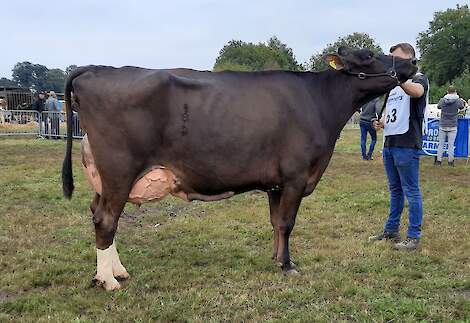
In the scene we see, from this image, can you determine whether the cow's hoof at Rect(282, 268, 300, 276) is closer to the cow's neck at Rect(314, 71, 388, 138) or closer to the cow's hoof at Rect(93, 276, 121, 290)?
the cow's neck at Rect(314, 71, 388, 138)

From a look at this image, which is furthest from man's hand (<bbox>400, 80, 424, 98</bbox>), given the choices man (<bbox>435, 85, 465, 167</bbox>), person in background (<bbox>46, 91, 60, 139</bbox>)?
person in background (<bbox>46, 91, 60, 139</bbox>)

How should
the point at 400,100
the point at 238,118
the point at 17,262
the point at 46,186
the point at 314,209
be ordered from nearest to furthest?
1. the point at 238,118
2. the point at 17,262
3. the point at 400,100
4. the point at 314,209
5. the point at 46,186

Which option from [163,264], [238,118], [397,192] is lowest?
[163,264]

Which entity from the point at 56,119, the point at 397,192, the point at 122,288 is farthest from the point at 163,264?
the point at 56,119

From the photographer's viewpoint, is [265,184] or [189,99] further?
[265,184]

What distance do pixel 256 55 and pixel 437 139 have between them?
256 feet

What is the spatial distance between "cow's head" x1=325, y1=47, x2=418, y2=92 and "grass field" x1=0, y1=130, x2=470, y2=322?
1888mm

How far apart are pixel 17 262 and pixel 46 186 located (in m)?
4.66

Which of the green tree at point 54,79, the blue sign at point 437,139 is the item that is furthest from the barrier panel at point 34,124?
the green tree at point 54,79

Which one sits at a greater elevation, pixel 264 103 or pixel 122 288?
pixel 264 103

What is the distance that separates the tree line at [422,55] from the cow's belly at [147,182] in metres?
58.2

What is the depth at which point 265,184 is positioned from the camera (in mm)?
5176

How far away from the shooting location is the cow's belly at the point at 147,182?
4.79 meters

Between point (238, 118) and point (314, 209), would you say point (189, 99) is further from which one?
point (314, 209)
